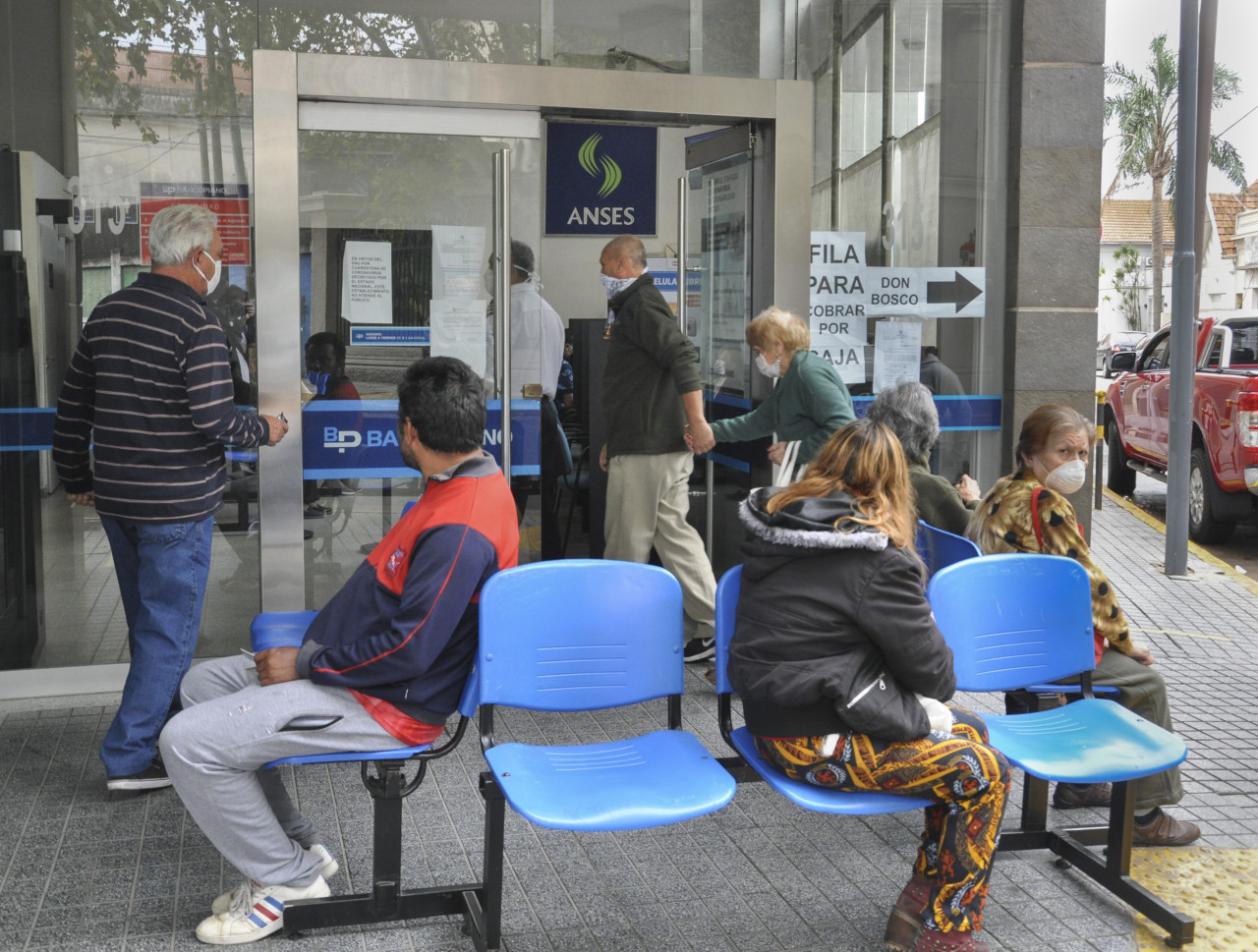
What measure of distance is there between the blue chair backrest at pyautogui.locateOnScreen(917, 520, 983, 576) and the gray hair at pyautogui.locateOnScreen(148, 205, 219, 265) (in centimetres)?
267

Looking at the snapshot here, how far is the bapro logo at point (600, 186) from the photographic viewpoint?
7555 millimetres

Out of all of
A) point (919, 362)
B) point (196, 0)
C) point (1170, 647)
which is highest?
point (196, 0)

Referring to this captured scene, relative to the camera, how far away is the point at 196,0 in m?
5.49

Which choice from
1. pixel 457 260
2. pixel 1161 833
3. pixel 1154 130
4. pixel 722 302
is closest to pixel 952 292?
pixel 722 302

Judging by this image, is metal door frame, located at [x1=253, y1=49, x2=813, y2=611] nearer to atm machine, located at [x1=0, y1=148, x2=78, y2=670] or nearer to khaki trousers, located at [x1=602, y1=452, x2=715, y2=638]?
atm machine, located at [x1=0, y1=148, x2=78, y2=670]

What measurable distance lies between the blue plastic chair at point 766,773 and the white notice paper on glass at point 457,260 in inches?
102

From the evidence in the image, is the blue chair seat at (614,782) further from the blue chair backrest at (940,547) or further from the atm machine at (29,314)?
the atm machine at (29,314)

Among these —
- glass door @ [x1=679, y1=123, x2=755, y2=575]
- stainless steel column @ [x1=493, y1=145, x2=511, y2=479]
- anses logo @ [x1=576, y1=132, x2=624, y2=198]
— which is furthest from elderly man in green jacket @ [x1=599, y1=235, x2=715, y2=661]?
anses logo @ [x1=576, y1=132, x2=624, y2=198]

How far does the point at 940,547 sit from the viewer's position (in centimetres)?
440

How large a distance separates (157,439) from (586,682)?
72.2 inches

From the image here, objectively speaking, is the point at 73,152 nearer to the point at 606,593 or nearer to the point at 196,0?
the point at 196,0

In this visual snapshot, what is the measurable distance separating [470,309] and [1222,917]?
12.4 ft

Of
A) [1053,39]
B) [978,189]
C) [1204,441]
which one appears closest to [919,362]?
[978,189]

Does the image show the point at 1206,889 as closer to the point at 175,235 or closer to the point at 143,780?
the point at 143,780
